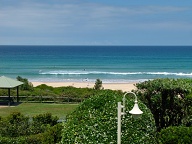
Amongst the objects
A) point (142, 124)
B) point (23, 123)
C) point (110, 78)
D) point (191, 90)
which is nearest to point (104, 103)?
point (142, 124)

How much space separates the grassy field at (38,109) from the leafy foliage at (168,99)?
895 centimetres

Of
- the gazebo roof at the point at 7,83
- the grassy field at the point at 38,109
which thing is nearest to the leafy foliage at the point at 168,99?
the grassy field at the point at 38,109

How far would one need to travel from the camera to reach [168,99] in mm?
13945

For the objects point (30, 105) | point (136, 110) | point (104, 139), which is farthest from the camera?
point (30, 105)

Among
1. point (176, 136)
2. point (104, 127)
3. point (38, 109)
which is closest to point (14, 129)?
point (104, 127)

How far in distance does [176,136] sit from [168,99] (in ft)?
14.1

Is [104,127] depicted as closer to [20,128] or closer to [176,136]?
[176,136]

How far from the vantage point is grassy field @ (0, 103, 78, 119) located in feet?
74.3

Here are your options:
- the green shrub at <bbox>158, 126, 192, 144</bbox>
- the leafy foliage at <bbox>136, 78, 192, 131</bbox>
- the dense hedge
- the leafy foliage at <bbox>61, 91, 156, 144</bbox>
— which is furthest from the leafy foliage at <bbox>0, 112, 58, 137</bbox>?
the green shrub at <bbox>158, 126, 192, 144</bbox>

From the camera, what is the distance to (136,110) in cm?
688

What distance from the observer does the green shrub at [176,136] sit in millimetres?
9609

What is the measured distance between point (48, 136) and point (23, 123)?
2.98 meters

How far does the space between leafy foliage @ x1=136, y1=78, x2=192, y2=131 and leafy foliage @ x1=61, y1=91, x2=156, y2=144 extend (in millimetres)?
4140

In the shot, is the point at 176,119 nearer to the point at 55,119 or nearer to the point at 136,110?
the point at 55,119
